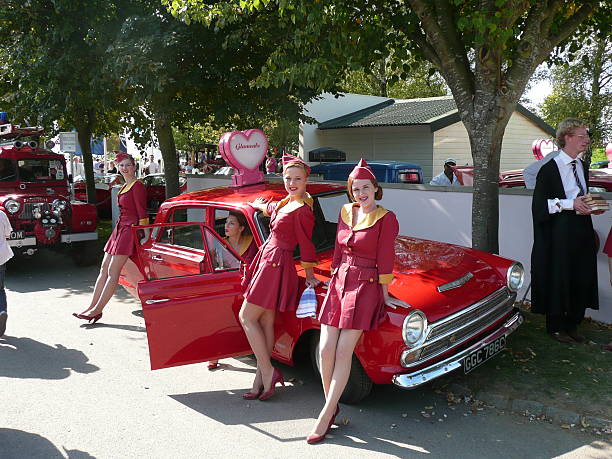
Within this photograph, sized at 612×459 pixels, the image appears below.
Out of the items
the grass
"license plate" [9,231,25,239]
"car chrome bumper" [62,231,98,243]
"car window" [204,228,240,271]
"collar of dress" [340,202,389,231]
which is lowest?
the grass

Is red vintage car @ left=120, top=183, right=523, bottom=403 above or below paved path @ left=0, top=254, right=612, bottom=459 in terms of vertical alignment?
above

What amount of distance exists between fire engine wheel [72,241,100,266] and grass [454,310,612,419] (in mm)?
7721

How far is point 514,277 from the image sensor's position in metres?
4.98

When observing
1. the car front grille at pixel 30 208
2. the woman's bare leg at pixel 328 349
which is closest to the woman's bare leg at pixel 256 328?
the woman's bare leg at pixel 328 349

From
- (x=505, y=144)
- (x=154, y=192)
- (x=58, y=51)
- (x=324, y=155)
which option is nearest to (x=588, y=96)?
(x=505, y=144)

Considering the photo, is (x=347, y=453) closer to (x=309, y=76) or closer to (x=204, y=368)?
(x=204, y=368)

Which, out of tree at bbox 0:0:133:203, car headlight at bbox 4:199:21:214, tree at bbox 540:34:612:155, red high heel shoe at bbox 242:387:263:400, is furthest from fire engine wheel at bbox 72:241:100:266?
tree at bbox 540:34:612:155

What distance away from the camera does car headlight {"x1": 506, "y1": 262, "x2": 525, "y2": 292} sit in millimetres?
4939

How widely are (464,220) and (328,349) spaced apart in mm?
4353

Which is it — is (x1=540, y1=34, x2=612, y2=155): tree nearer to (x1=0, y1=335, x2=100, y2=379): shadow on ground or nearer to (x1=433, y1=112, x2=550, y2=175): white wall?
(x1=433, y1=112, x2=550, y2=175): white wall

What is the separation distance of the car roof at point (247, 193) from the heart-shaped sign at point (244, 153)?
156 mm

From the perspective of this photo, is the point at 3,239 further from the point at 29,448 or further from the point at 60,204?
the point at 60,204

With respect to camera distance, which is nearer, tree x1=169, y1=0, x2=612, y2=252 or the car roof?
the car roof

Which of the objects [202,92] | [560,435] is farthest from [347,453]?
[202,92]
